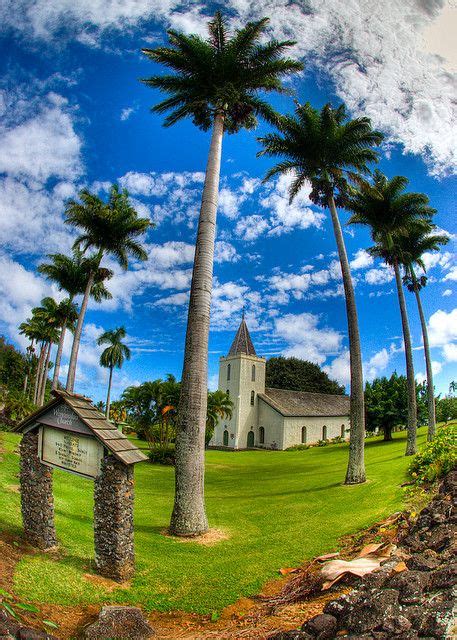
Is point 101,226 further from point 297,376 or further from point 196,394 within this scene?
point 297,376

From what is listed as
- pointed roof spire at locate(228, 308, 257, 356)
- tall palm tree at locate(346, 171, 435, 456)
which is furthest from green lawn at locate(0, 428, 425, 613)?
pointed roof spire at locate(228, 308, 257, 356)

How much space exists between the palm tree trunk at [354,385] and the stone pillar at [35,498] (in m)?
12.6

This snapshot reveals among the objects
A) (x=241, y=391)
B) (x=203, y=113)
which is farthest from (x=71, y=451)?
(x=241, y=391)

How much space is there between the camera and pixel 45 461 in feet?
28.6

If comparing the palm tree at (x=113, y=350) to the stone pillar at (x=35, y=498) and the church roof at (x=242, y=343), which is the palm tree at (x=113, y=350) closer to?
the church roof at (x=242, y=343)

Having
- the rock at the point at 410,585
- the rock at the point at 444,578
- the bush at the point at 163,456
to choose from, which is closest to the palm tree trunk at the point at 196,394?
the rock at the point at 410,585

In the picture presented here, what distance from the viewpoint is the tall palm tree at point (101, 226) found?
90.0 feet

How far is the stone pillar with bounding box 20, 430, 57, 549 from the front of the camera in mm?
8219

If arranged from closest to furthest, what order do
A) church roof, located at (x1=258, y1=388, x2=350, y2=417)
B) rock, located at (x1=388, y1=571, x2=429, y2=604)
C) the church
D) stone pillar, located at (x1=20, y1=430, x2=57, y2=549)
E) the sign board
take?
rock, located at (x1=388, y1=571, x2=429, y2=604) → the sign board → stone pillar, located at (x1=20, y1=430, x2=57, y2=549) → the church → church roof, located at (x1=258, y1=388, x2=350, y2=417)

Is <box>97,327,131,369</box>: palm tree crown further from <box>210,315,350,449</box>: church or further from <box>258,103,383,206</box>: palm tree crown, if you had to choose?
<box>258,103,383,206</box>: palm tree crown

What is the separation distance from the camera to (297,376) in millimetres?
76188

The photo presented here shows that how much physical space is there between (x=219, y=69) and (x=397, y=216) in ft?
50.3

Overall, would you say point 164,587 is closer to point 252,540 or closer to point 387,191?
point 252,540

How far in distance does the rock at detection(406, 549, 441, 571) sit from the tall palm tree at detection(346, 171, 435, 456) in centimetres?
1913
